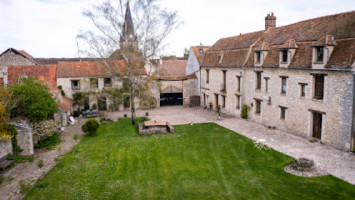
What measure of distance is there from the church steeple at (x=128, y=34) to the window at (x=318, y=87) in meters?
15.0

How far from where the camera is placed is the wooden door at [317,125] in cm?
1850

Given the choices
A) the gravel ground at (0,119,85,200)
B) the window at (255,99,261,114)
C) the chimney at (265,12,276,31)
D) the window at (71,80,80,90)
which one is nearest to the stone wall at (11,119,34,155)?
the gravel ground at (0,119,85,200)

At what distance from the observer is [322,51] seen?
59.1ft

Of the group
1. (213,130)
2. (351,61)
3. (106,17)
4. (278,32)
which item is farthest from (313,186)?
(106,17)

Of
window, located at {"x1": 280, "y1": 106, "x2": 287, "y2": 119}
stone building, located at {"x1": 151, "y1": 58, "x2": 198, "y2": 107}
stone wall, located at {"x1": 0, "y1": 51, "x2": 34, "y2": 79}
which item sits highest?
stone wall, located at {"x1": 0, "y1": 51, "x2": 34, "y2": 79}

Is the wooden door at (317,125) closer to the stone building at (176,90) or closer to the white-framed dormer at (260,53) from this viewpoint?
the white-framed dormer at (260,53)

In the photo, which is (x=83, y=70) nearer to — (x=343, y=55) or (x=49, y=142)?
(x=49, y=142)

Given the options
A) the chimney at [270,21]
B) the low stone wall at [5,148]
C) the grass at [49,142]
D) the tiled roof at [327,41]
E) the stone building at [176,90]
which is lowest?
the grass at [49,142]

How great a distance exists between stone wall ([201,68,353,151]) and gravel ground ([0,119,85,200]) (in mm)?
16312

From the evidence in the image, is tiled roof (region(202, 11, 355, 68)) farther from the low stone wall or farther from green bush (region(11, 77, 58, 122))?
the low stone wall

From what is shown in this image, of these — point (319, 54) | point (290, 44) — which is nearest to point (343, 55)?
point (319, 54)

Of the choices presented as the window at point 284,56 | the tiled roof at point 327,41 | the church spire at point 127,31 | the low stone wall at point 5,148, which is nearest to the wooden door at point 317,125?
the tiled roof at point 327,41

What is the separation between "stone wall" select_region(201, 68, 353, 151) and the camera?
16500 millimetres

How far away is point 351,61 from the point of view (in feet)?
52.0
